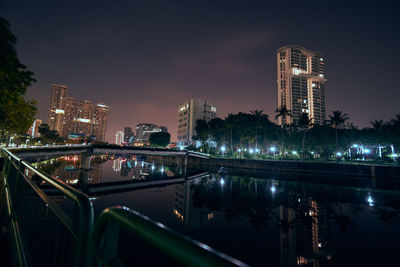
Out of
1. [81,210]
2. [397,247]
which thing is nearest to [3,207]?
[81,210]

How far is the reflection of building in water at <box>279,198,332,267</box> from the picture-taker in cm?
1115

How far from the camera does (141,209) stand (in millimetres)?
19922

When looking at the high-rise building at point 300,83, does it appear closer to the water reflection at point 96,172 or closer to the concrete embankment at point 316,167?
the concrete embankment at point 316,167

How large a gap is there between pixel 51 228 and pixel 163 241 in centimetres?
288

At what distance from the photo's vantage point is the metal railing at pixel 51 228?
73.4 inches

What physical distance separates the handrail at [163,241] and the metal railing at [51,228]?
0.19m

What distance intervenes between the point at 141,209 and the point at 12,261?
1550 cm

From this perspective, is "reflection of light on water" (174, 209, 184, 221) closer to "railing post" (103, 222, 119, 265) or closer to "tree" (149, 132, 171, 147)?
"railing post" (103, 222, 119, 265)

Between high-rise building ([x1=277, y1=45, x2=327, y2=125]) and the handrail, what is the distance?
592 feet

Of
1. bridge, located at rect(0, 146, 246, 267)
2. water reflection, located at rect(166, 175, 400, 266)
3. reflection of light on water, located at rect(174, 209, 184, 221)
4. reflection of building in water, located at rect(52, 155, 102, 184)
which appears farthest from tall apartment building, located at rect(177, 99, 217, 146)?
bridge, located at rect(0, 146, 246, 267)

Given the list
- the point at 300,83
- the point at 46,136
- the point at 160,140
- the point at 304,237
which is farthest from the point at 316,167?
the point at 300,83

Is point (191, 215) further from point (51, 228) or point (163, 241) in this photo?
point (163, 241)

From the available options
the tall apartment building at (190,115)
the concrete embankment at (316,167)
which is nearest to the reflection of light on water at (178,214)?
the concrete embankment at (316,167)

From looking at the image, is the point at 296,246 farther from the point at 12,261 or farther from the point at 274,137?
the point at 274,137
